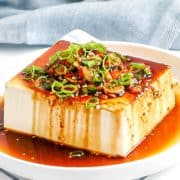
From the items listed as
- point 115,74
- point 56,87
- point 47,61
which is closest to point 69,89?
point 56,87

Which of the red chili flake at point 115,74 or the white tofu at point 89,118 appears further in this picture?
the red chili flake at point 115,74

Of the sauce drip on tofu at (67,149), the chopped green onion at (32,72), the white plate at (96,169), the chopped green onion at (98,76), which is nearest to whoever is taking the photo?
the white plate at (96,169)

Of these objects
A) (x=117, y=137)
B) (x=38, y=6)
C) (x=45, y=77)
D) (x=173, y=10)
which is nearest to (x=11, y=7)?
(x=38, y=6)

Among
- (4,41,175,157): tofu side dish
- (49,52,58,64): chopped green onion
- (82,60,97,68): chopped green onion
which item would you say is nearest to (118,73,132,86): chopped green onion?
(4,41,175,157): tofu side dish

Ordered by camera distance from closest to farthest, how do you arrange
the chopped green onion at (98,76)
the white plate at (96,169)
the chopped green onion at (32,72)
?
1. the white plate at (96,169)
2. the chopped green onion at (98,76)
3. the chopped green onion at (32,72)

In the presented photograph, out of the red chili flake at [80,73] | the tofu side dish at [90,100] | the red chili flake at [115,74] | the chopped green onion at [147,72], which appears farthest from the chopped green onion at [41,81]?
the chopped green onion at [147,72]

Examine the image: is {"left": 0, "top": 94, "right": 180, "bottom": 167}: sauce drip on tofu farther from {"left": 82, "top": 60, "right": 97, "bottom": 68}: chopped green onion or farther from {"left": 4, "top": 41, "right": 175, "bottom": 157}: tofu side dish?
{"left": 82, "top": 60, "right": 97, "bottom": 68}: chopped green onion

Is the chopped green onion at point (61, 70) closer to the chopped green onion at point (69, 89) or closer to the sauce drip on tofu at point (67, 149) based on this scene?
the chopped green onion at point (69, 89)
